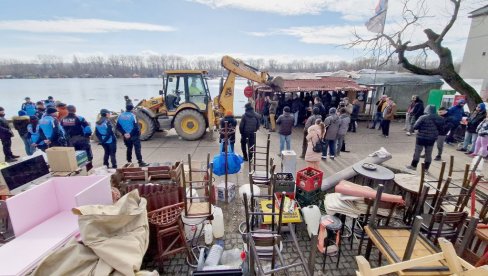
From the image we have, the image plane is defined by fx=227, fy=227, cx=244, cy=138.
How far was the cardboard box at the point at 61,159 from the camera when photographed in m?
3.88

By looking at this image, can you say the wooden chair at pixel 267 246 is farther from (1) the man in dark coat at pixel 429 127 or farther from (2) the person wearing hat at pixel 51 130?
(2) the person wearing hat at pixel 51 130

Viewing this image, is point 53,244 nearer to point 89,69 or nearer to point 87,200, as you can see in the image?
point 87,200

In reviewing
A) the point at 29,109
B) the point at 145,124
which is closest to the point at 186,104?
the point at 145,124

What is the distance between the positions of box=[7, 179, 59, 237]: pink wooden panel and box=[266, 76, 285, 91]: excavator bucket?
8697mm

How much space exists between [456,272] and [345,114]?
500 cm

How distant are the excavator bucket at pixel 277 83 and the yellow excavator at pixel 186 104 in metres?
1.85

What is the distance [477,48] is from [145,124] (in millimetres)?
22248

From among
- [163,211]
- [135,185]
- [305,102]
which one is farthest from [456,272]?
[305,102]

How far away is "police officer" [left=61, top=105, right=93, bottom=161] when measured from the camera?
5.37 metres

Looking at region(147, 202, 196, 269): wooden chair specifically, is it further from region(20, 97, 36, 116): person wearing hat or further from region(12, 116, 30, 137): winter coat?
region(20, 97, 36, 116): person wearing hat

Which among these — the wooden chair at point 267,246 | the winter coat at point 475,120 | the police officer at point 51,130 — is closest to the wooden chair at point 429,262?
the wooden chair at point 267,246

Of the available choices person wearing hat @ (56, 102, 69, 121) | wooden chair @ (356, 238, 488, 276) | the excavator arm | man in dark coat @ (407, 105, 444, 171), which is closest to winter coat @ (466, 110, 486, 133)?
man in dark coat @ (407, 105, 444, 171)

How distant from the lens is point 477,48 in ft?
52.4

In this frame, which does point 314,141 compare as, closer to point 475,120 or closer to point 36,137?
point 475,120
